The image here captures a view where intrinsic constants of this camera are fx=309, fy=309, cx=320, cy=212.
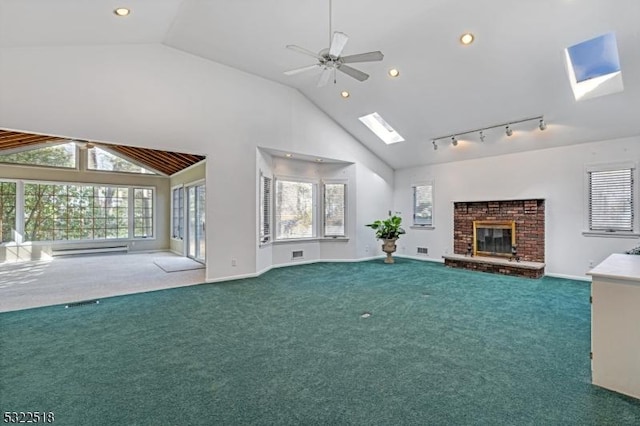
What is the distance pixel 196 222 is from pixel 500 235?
762 cm

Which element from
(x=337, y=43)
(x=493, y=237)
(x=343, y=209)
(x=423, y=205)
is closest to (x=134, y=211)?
(x=343, y=209)

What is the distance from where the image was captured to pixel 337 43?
3402 mm

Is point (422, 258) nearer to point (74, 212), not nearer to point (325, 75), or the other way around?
point (325, 75)

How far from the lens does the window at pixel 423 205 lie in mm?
8531

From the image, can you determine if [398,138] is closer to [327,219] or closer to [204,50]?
[327,219]

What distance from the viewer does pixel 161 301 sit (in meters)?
4.62

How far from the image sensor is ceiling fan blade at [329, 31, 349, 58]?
327cm

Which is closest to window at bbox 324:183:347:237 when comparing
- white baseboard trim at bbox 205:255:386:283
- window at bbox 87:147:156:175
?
white baseboard trim at bbox 205:255:386:283

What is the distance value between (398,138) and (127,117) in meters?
5.82

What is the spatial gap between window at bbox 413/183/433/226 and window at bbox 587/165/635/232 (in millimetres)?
3373

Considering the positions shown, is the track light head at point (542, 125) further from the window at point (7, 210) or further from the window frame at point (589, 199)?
the window at point (7, 210)

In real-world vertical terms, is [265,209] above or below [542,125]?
below

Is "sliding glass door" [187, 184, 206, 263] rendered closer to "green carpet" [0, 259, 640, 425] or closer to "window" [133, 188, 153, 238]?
"window" [133, 188, 153, 238]

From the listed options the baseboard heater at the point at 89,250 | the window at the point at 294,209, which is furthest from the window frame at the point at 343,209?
the baseboard heater at the point at 89,250
